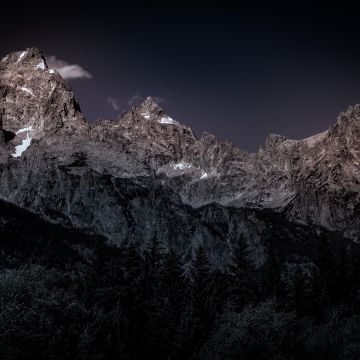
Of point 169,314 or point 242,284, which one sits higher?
point 242,284

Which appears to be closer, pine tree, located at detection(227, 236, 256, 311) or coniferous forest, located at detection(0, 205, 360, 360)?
coniferous forest, located at detection(0, 205, 360, 360)

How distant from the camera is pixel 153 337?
60750 mm

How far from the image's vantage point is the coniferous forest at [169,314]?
49.4 meters

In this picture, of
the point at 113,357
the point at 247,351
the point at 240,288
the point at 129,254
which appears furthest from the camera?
the point at 240,288

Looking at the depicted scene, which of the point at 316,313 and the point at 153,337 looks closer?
the point at 153,337

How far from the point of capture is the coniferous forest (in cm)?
4938

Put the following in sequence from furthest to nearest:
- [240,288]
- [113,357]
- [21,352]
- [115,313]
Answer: [240,288]
[115,313]
[113,357]
[21,352]

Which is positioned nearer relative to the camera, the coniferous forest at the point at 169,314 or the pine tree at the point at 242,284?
the coniferous forest at the point at 169,314

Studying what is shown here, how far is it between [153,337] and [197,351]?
5331 millimetres

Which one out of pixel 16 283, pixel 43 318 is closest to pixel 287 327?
pixel 43 318

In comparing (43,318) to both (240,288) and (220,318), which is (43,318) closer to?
(220,318)

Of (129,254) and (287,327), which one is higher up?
(129,254)

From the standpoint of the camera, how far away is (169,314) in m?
72.6

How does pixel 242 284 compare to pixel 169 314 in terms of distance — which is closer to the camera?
pixel 169 314
